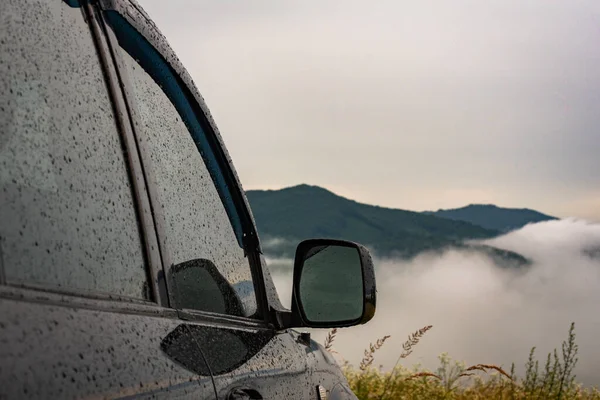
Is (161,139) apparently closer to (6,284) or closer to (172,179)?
(172,179)

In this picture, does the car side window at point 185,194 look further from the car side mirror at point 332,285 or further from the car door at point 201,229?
the car side mirror at point 332,285

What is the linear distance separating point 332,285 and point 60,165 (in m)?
1.41

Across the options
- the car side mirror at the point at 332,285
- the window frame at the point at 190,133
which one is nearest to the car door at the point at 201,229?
the window frame at the point at 190,133

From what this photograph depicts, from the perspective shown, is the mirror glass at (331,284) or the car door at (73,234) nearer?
the car door at (73,234)

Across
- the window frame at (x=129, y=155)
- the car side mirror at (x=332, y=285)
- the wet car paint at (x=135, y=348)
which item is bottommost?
the wet car paint at (x=135, y=348)

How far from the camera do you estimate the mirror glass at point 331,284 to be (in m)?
2.84

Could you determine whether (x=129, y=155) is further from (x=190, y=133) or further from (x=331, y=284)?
(x=331, y=284)

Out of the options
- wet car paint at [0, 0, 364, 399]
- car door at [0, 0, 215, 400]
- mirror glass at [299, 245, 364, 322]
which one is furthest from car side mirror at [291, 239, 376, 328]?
car door at [0, 0, 215, 400]

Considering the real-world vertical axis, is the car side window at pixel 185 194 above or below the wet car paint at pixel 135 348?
above

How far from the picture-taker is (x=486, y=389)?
8398 millimetres

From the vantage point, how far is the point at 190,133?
2719 millimetres

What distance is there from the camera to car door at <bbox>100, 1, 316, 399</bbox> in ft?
6.99

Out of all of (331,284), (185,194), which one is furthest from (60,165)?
(331,284)

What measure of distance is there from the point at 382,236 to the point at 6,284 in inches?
6254
